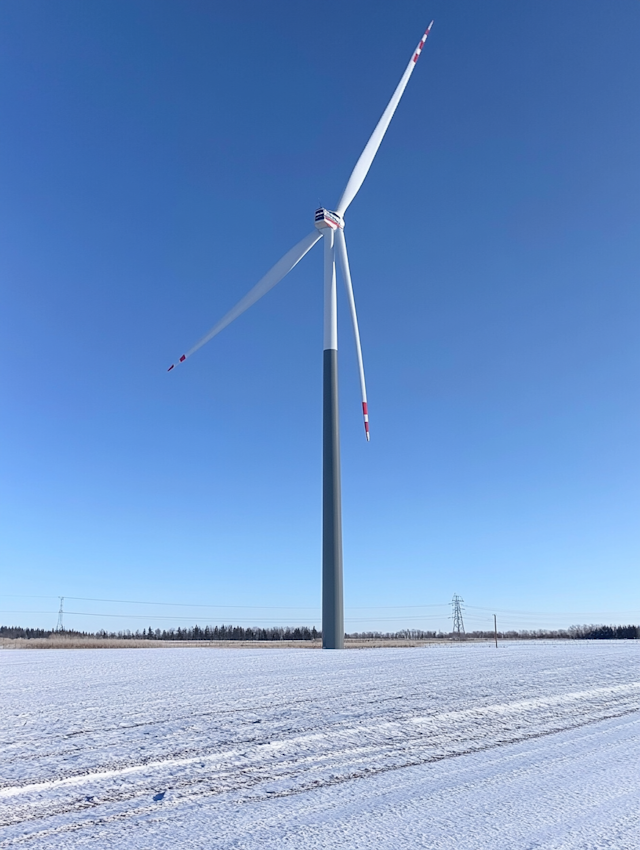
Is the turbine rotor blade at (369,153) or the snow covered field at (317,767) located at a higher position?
the turbine rotor blade at (369,153)

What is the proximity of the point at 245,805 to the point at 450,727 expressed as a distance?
5107mm

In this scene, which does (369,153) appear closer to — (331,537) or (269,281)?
(269,281)

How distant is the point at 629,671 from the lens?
69.1 ft

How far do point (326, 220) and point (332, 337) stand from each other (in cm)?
976

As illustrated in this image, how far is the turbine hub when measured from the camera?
Result: 147 ft

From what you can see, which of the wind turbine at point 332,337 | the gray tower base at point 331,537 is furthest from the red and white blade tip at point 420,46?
the gray tower base at point 331,537

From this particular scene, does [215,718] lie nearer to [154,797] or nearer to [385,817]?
[154,797]

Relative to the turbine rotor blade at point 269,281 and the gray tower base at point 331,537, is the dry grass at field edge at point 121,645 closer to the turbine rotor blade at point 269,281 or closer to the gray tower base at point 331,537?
the gray tower base at point 331,537

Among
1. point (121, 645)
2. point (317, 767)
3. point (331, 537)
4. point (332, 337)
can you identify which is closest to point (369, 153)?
point (332, 337)

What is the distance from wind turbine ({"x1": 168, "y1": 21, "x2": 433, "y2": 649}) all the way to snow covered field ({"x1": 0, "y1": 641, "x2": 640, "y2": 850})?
2160 cm

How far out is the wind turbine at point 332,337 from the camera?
3634 cm

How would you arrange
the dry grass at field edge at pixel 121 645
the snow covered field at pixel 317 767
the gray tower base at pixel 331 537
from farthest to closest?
the dry grass at field edge at pixel 121 645 → the gray tower base at pixel 331 537 → the snow covered field at pixel 317 767

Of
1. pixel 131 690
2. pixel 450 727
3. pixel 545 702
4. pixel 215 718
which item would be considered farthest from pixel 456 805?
pixel 131 690

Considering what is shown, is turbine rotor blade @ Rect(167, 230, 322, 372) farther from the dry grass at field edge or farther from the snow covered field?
the snow covered field
